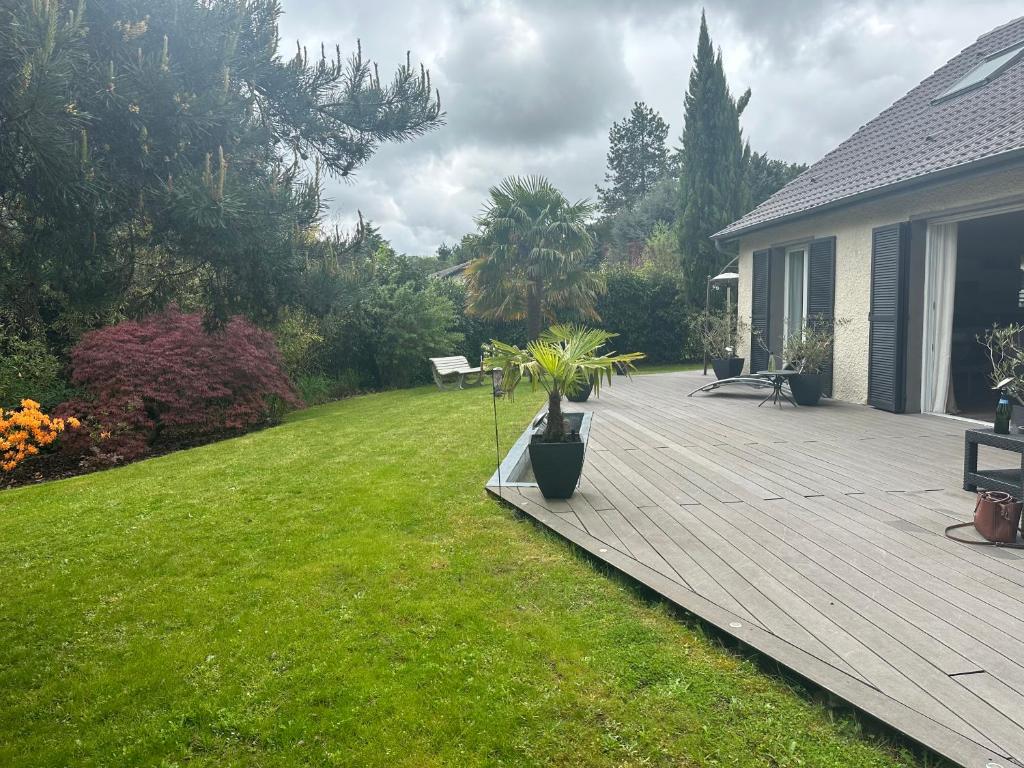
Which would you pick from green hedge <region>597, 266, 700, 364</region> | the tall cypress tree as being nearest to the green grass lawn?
green hedge <region>597, 266, 700, 364</region>

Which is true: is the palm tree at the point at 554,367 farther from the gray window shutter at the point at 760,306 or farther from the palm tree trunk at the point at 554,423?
the gray window shutter at the point at 760,306

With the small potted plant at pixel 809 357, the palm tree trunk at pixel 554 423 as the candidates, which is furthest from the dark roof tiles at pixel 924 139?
the palm tree trunk at pixel 554 423

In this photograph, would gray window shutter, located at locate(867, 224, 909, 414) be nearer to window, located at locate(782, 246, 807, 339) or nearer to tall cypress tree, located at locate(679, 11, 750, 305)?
window, located at locate(782, 246, 807, 339)

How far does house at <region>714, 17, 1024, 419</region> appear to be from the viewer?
7.06m

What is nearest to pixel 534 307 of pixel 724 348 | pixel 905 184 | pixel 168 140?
pixel 724 348

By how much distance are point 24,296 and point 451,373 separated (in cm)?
1028

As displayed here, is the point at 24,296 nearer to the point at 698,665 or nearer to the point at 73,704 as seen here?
the point at 73,704

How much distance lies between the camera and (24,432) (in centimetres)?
713

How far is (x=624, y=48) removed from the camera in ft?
35.2

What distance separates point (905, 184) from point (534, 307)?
8.84 meters

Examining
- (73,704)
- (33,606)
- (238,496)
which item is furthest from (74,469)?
(73,704)

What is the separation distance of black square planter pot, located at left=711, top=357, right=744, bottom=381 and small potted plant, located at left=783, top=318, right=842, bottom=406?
2143 mm

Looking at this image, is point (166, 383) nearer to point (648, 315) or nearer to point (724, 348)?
point (724, 348)

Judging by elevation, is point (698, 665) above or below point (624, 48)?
below
